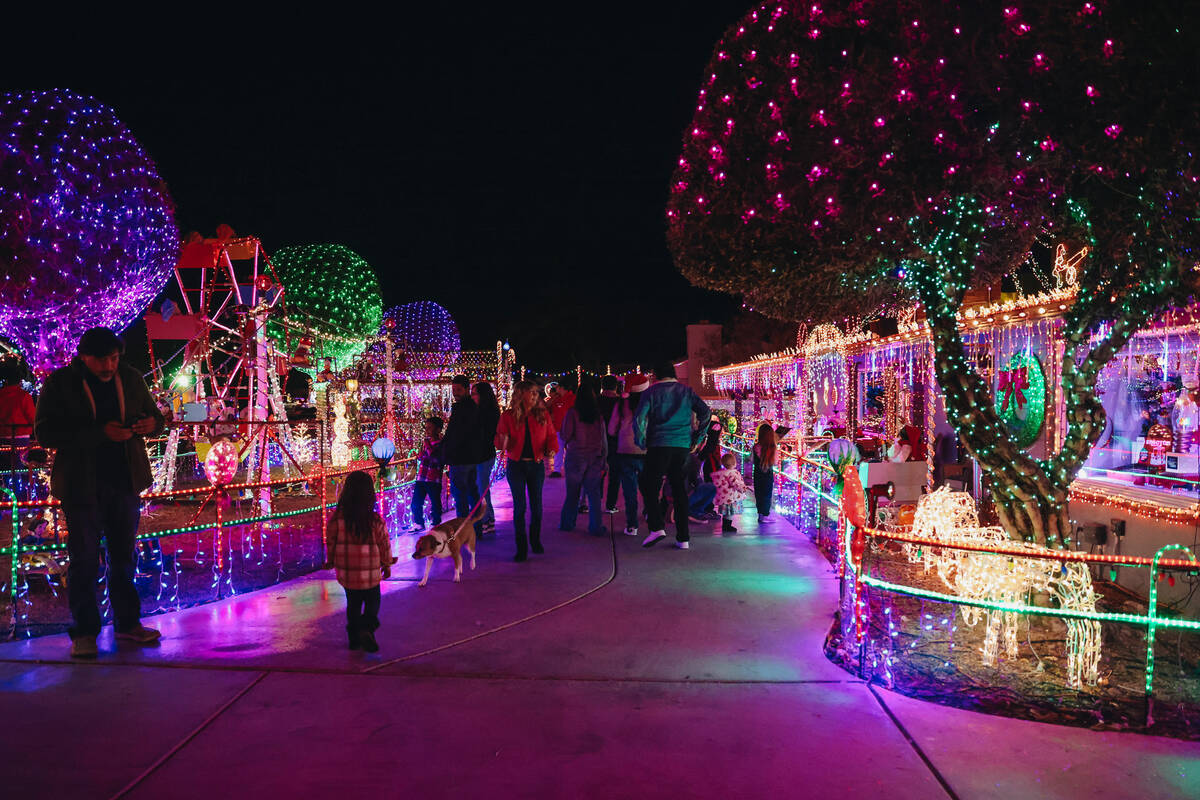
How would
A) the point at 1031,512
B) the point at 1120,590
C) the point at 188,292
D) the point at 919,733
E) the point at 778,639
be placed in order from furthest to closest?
the point at 188,292 → the point at 1120,590 → the point at 1031,512 → the point at 778,639 → the point at 919,733

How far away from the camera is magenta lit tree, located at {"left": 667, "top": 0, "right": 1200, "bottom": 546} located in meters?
4.98

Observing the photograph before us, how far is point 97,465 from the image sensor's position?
15.6 feet

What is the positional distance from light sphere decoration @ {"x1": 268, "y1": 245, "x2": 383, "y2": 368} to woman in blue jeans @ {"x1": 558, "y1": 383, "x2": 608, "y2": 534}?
28.7ft

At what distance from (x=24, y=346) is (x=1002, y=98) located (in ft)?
30.0

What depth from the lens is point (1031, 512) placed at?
612cm

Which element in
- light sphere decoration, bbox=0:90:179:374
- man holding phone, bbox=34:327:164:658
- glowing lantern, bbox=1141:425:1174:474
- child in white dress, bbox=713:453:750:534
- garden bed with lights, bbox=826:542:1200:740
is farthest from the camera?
glowing lantern, bbox=1141:425:1174:474

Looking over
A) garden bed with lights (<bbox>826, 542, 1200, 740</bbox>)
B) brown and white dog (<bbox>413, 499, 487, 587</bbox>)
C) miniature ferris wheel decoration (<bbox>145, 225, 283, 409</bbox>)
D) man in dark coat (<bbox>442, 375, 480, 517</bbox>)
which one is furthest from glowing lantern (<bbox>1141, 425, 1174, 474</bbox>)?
miniature ferris wheel decoration (<bbox>145, 225, 283, 409</bbox>)

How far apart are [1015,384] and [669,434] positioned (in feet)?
17.4

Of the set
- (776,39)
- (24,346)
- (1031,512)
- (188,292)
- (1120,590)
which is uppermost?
(776,39)

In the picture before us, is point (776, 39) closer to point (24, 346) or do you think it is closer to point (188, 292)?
point (24, 346)

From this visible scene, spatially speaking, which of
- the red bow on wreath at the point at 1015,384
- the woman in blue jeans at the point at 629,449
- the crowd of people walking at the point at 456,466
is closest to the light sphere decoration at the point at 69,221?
the crowd of people walking at the point at 456,466

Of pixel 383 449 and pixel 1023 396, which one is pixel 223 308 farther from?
pixel 1023 396

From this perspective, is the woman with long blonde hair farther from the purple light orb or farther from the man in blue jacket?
the purple light orb

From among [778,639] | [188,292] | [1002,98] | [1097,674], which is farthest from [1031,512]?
[188,292]
